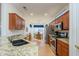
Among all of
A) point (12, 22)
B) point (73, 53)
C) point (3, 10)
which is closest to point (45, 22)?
point (12, 22)

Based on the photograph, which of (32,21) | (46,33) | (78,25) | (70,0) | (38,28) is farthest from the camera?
(38,28)

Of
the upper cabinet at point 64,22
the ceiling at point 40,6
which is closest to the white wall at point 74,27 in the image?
the upper cabinet at point 64,22

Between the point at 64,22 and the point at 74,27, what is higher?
the point at 64,22

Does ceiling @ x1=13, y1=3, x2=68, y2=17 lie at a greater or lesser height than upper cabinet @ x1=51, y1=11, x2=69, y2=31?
greater

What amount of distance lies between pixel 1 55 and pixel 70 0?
4.00ft

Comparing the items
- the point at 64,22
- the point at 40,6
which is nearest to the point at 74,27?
the point at 64,22

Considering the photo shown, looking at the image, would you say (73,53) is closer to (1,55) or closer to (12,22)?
(1,55)

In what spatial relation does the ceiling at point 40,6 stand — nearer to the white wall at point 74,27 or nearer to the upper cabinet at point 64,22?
the upper cabinet at point 64,22

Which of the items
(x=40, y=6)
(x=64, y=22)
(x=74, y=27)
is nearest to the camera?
(x=74, y=27)

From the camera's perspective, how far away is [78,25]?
250 cm

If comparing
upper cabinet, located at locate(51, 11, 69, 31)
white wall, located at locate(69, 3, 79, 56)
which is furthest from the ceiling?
white wall, located at locate(69, 3, 79, 56)

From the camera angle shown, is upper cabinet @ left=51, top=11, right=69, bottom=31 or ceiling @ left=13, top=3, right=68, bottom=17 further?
ceiling @ left=13, top=3, right=68, bottom=17

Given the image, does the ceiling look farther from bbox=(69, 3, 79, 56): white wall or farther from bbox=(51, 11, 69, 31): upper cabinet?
bbox=(69, 3, 79, 56): white wall

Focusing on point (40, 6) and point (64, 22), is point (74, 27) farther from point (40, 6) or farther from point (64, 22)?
point (40, 6)
